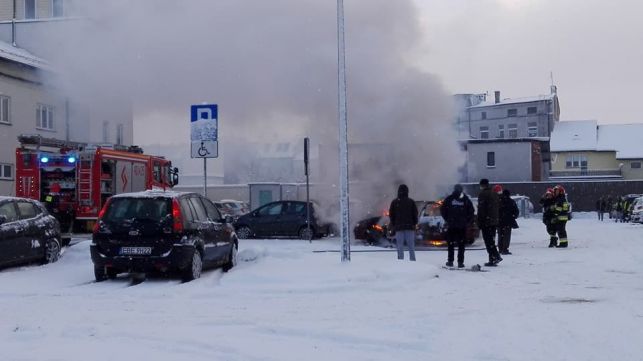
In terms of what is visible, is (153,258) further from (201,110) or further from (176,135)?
(176,135)

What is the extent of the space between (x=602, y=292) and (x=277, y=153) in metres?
16.0

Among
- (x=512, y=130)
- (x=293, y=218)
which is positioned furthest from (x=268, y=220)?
(x=512, y=130)

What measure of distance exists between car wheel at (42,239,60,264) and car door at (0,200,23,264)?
3.14 feet

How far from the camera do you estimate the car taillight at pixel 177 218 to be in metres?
11.9

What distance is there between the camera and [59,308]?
937 centimetres

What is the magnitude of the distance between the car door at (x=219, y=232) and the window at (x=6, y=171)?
17.0 meters

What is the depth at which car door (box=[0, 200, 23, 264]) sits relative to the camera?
516 inches

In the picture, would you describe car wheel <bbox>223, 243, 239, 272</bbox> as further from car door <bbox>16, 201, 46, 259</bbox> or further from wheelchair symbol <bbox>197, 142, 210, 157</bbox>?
car door <bbox>16, 201, 46, 259</bbox>

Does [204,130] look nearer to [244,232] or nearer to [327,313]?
[327,313]

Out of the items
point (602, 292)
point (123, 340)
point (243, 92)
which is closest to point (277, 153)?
point (243, 92)

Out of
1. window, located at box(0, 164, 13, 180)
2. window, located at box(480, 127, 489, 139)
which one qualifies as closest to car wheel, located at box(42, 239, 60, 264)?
window, located at box(0, 164, 13, 180)

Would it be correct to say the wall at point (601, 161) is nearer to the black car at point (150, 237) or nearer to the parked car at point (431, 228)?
the parked car at point (431, 228)

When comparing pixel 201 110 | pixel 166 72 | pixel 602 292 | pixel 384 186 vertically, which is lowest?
pixel 602 292

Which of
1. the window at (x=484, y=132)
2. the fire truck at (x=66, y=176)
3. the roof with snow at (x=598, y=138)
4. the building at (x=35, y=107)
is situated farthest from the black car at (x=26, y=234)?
the window at (x=484, y=132)
